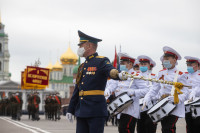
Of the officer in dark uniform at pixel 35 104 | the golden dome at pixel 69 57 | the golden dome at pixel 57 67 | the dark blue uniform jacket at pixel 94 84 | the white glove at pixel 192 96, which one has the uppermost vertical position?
the golden dome at pixel 69 57

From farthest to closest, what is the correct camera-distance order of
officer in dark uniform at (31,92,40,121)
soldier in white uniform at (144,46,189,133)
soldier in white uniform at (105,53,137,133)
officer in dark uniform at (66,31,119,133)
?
officer in dark uniform at (31,92,40,121) → soldier in white uniform at (105,53,137,133) → soldier in white uniform at (144,46,189,133) → officer in dark uniform at (66,31,119,133)

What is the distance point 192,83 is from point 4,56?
149837mm

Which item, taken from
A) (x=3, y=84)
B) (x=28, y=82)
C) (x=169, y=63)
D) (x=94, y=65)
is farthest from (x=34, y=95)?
(x=3, y=84)

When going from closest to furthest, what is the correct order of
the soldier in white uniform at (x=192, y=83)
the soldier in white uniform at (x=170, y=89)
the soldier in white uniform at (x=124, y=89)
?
the soldier in white uniform at (x=170, y=89)
the soldier in white uniform at (x=124, y=89)
the soldier in white uniform at (x=192, y=83)

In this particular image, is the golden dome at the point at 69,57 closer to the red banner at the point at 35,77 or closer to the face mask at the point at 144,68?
the red banner at the point at 35,77

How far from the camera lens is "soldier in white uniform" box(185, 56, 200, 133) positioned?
11.6m

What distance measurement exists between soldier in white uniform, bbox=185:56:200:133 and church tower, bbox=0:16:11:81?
149m

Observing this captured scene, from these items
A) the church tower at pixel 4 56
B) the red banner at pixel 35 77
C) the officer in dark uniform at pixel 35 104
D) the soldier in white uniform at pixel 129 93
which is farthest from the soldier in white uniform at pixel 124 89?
the church tower at pixel 4 56

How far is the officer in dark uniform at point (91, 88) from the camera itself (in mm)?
7477

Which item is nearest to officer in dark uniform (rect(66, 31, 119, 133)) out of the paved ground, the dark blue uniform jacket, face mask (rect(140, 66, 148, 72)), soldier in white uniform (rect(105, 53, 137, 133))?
the dark blue uniform jacket

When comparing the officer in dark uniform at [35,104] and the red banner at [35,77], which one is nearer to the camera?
the officer in dark uniform at [35,104]

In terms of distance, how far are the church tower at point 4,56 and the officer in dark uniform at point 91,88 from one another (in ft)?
504

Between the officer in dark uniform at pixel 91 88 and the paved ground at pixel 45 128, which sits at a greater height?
the officer in dark uniform at pixel 91 88

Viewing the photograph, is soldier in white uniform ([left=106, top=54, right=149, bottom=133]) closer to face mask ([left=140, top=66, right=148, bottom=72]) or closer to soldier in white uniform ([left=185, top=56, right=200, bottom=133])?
soldier in white uniform ([left=185, top=56, right=200, bottom=133])
